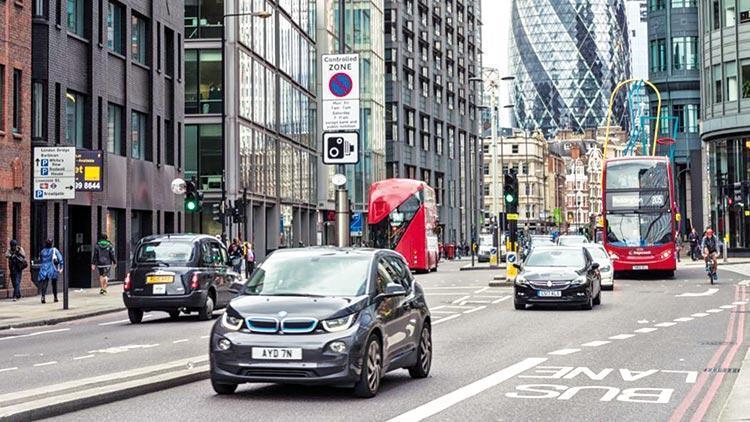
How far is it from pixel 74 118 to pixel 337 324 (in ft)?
94.7

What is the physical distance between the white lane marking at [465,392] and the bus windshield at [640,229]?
2728 centimetres

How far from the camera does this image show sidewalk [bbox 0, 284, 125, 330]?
24.4 m

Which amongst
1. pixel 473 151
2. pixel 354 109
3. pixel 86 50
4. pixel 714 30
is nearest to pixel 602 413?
pixel 354 109

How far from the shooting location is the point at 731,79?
70.0 m

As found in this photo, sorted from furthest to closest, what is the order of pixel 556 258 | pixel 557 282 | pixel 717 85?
pixel 717 85 < pixel 556 258 < pixel 557 282

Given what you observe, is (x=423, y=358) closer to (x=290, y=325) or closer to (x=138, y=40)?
(x=290, y=325)

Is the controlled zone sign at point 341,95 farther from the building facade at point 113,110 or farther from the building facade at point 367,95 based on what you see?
the building facade at point 367,95

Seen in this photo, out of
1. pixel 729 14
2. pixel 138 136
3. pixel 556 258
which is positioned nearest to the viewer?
pixel 556 258

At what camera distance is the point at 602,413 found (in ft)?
34.9

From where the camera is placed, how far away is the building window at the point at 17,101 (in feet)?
111

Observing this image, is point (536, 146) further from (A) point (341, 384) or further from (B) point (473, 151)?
(A) point (341, 384)

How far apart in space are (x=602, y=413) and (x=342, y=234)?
11214mm

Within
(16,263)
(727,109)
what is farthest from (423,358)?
(727,109)

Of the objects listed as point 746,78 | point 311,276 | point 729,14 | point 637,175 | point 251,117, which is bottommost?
point 311,276
